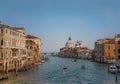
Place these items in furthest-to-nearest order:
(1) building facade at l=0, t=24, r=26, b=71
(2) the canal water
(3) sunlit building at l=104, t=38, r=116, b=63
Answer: (3) sunlit building at l=104, t=38, r=116, b=63
(1) building facade at l=0, t=24, r=26, b=71
(2) the canal water

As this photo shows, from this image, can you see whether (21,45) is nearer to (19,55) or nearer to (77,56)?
(19,55)

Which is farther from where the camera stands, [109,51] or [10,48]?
[109,51]

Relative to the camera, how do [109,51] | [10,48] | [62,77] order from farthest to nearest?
[109,51], [10,48], [62,77]

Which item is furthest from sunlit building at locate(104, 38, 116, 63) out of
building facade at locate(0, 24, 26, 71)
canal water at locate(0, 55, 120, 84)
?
building facade at locate(0, 24, 26, 71)

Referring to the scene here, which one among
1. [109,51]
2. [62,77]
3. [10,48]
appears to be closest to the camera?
[62,77]

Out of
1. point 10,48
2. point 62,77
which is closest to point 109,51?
point 10,48

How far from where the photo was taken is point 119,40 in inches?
2594

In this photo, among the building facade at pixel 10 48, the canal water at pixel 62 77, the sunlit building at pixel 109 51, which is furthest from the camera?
the sunlit building at pixel 109 51

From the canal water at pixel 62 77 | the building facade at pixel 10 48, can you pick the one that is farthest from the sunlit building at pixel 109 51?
the building facade at pixel 10 48

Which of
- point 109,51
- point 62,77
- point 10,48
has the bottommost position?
point 62,77

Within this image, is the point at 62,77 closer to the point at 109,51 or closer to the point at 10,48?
the point at 10,48

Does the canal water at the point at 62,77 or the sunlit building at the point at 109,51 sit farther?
the sunlit building at the point at 109,51

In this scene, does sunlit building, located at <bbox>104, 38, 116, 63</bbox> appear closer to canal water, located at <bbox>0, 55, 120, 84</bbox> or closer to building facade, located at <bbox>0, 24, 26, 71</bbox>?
canal water, located at <bbox>0, 55, 120, 84</bbox>

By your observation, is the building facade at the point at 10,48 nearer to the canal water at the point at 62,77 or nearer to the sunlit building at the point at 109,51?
the canal water at the point at 62,77
